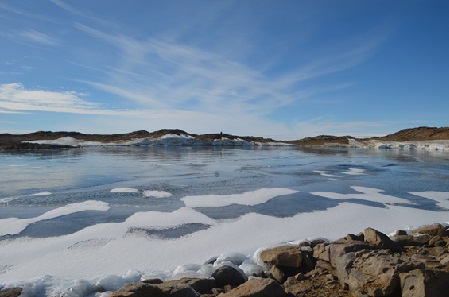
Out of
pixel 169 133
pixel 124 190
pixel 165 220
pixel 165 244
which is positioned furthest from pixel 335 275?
pixel 169 133

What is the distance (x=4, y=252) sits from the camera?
5258mm

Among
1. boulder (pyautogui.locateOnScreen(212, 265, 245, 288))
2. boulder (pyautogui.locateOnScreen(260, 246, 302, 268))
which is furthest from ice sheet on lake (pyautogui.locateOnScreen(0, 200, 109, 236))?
boulder (pyautogui.locateOnScreen(260, 246, 302, 268))

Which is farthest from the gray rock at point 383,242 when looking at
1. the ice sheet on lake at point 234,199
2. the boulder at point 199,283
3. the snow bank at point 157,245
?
the ice sheet on lake at point 234,199

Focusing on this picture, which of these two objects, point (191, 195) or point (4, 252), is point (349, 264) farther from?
point (191, 195)

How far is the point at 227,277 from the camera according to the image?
416 cm

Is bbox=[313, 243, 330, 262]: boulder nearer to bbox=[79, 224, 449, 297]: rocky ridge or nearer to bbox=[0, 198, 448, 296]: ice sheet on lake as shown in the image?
bbox=[79, 224, 449, 297]: rocky ridge

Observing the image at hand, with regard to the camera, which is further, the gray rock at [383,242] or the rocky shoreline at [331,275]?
the gray rock at [383,242]

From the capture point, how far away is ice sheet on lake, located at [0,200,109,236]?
6.45 meters

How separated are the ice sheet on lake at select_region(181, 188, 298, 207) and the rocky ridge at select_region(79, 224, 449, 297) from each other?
3818mm

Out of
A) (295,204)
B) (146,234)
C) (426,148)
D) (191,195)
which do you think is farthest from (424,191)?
(426,148)

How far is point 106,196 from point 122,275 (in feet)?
19.4

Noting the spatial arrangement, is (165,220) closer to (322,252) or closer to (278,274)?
(278,274)

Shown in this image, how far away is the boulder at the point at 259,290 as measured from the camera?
3298 millimetres

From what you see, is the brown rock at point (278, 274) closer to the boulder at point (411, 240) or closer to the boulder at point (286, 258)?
the boulder at point (286, 258)
